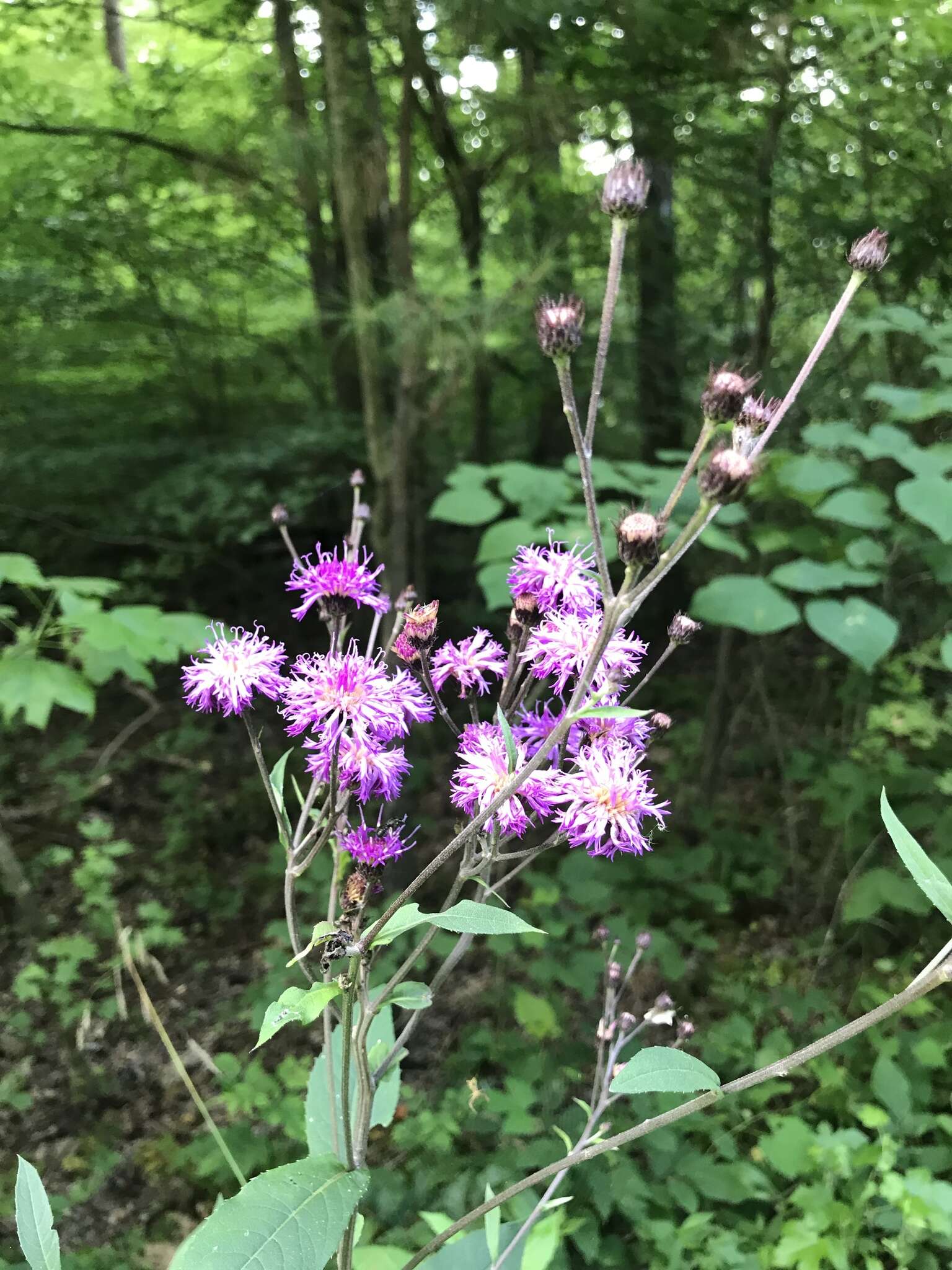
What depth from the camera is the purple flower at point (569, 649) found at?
91 cm

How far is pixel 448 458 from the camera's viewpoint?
17.0 ft

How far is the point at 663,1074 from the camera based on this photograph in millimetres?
789

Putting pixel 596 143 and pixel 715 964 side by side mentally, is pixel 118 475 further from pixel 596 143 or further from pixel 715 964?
pixel 715 964

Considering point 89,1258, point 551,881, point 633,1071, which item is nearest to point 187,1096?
point 89,1258

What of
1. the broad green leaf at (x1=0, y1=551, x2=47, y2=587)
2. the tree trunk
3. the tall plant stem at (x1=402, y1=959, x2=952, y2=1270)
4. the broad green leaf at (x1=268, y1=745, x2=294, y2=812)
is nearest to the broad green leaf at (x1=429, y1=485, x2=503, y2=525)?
the broad green leaf at (x1=0, y1=551, x2=47, y2=587)

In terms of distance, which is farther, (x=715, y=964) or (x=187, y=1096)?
(x=715, y=964)

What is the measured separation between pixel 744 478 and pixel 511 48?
362 centimetres

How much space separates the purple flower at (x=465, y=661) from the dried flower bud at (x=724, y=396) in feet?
1.34

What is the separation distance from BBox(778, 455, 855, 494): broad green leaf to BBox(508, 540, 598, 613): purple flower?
171 centimetres

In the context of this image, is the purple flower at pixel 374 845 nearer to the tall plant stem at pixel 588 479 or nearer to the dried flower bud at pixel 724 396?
the tall plant stem at pixel 588 479

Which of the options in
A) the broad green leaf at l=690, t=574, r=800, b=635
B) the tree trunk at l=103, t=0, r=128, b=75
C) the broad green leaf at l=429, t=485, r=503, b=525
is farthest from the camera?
the tree trunk at l=103, t=0, r=128, b=75

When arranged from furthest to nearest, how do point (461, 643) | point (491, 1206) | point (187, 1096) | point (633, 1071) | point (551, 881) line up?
1. point (551, 881)
2. point (187, 1096)
3. point (461, 643)
4. point (491, 1206)
5. point (633, 1071)

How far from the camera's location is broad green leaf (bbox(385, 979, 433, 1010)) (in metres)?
0.91

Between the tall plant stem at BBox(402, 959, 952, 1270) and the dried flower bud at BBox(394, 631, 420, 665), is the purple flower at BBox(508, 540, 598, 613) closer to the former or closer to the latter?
the dried flower bud at BBox(394, 631, 420, 665)
